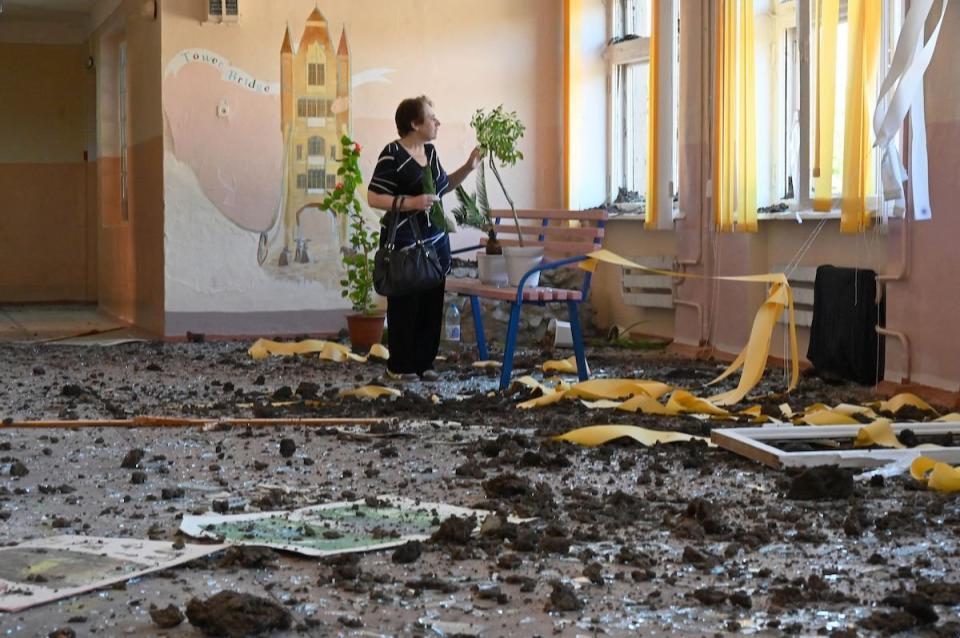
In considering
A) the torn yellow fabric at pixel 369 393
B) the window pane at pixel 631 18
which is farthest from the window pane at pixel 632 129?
the torn yellow fabric at pixel 369 393

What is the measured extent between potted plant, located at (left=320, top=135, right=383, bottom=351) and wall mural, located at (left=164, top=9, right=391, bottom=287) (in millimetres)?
263

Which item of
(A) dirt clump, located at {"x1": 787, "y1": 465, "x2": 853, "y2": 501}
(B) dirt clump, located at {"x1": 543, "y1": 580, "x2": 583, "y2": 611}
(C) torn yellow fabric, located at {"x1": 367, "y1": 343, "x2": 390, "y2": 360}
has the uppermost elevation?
(C) torn yellow fabric, located at {"x1": 367, "y1": 343, "x2": 390, "y2": 360}

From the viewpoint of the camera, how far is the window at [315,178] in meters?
9.42

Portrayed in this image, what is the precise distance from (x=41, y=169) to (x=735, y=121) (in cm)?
949

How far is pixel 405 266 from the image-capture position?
636 centimetres

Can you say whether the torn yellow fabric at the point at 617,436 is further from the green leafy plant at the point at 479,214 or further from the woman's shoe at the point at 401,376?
the green leafy plant at the point at 479,214

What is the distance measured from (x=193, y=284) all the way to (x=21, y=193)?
628 cm

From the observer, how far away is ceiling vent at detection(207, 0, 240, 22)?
9078 millimetres

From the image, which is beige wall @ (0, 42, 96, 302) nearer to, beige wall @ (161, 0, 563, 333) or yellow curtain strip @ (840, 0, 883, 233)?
beige wall @ (161, 0, 563, 333)

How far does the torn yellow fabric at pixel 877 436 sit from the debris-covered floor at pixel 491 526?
1.61 ft

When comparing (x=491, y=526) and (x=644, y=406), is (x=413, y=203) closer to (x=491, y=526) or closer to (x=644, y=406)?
(x=644, y=406)

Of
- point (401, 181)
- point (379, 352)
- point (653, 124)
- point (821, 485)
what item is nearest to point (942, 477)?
point (821, 485)

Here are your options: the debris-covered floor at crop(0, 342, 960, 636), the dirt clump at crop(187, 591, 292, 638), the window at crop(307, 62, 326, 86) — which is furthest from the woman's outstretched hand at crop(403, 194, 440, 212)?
the dirt clump at crop(187, 591, 292, 638)

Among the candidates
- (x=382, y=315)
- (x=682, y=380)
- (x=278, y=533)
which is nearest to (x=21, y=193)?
(x=382, y=315)
